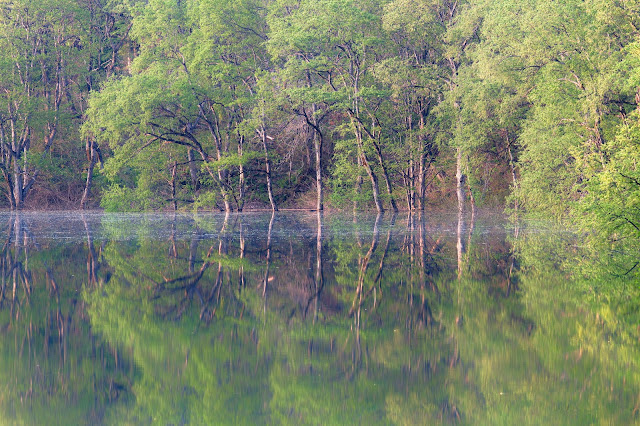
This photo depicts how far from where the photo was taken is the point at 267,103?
47469 millimetres

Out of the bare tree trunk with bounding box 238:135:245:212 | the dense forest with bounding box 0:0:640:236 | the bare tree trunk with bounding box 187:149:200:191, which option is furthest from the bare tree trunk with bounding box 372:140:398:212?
the bare tree trunk with bounding box 187:149:200:191

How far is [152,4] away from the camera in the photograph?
51.2 m

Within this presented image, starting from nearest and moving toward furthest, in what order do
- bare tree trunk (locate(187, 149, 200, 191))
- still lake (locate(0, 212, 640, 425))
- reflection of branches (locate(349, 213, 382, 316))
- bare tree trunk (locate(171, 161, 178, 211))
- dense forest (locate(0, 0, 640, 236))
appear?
still lake (locate(0, 212, 640, 425)) → reflection of branches (locate(349, 213, 382, 316)) → dense forest (locate(0, 0, 640, 236)) → bare tree trunk (locate(171, 161, 178, 211)) → bare tree trunk (locate(187, 149, 200, 191))

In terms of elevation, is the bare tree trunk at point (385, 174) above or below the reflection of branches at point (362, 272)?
above

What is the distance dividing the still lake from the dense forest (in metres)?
21.8

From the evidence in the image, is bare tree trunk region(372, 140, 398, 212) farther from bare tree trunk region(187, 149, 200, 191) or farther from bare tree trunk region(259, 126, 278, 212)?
bare tree trunk region(187, 149, 200, 191)

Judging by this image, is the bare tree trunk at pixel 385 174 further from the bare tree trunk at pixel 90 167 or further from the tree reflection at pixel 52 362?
the tree reflection at pixel 52 362

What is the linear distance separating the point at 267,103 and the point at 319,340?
3878cm

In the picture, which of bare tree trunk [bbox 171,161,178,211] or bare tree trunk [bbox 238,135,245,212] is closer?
bare tree trunk [bbox 238,135,245,212]

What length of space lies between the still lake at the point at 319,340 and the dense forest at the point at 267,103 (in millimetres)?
21765

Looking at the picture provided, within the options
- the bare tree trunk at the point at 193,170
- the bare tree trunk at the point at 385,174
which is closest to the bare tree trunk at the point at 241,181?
the bare tree trunk at the point at 193,170

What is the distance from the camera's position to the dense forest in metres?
44.1

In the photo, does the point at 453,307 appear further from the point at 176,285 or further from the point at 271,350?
the point at 176,285

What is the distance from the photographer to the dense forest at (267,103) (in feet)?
145
